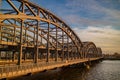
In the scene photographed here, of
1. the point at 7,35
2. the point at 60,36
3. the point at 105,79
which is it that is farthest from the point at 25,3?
the point at 60,36

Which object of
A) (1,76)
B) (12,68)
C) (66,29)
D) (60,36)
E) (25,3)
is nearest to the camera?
(1,76)

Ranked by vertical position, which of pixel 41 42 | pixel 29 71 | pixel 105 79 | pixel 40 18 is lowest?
pixel 105 79

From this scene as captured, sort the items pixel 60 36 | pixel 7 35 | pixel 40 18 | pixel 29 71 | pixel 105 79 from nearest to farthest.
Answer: pixel 29 71 → pixel 40 18 → pixel 105 79 → pixel 7 35 → pixel 60 36

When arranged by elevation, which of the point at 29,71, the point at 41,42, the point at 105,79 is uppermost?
the point at 41,42

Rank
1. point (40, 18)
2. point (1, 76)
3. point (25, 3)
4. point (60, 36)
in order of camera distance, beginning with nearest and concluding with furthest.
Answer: point (1, 76)
point (25, 3)
point (40, 18)
point (60, 36)

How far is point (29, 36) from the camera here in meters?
76.4

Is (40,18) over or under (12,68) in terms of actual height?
over

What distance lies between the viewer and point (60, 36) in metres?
80.4

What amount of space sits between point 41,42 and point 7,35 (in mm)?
13183

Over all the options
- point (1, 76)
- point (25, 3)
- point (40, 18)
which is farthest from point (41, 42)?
point (1, 76)

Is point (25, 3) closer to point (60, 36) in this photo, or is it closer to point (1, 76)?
point (1, 76)

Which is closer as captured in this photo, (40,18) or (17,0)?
(17,0)

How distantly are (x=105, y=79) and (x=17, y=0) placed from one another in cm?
3260

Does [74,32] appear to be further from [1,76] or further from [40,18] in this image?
[1,76]
